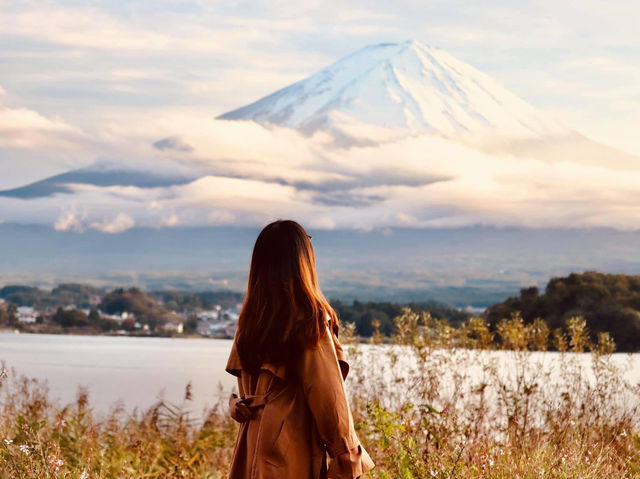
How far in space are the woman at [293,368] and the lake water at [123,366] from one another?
4.82 metres

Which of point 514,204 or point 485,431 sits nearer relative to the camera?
point 485,431

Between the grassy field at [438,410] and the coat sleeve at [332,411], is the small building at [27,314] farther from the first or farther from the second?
the coat sleeve at [332,411]

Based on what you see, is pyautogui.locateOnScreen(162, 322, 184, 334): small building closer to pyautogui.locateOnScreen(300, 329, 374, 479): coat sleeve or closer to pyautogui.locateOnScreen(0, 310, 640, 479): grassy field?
pyautogui.locateOnScreen(0, 310, 640, 479): grassy field

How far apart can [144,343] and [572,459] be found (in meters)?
9.52

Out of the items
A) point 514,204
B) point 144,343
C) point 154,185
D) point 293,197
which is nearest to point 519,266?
point 514,204

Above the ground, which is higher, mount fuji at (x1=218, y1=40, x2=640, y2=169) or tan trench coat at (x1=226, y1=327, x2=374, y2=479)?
mount fuji at (x1=218, y1=40, x2=640, y2=169)

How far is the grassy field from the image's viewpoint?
5.97 meters

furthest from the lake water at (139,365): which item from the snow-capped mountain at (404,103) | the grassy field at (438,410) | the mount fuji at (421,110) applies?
the mount fuji at (421,110)

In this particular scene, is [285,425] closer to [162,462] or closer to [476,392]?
A: [476,392]

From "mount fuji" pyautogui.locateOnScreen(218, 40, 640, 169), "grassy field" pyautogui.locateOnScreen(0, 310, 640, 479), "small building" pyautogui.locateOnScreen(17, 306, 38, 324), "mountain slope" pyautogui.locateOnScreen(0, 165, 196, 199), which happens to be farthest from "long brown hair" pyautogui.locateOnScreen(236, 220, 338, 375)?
"mountain slope" pyautogui.locateOnScreen(0, 165, 196, 199)

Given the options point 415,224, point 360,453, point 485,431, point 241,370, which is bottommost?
point 485,431

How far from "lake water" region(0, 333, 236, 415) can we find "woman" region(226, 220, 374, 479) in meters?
4.82

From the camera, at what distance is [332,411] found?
10.0 ft

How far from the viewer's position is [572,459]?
4691 mm
